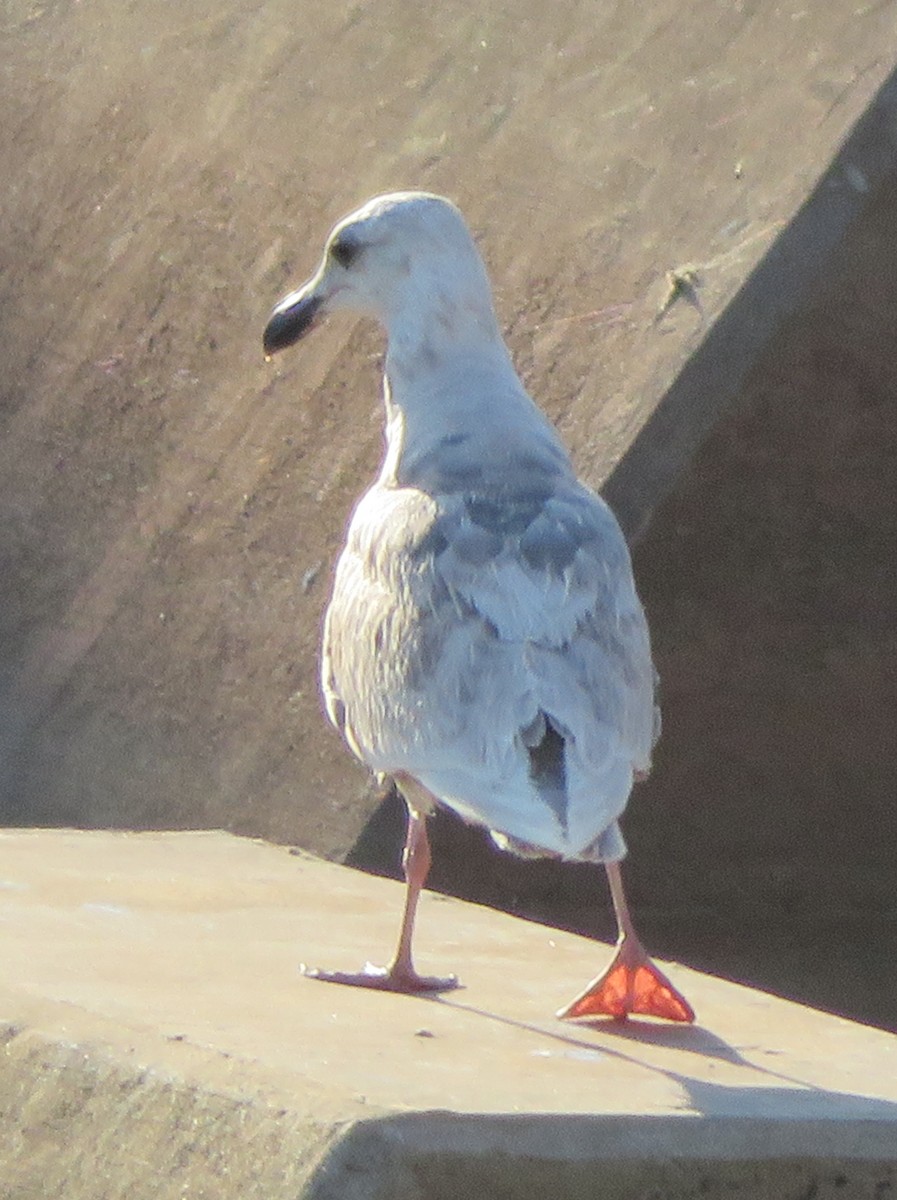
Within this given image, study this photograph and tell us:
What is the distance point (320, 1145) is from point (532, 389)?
3.32m

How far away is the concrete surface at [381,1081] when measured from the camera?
3.73 meters

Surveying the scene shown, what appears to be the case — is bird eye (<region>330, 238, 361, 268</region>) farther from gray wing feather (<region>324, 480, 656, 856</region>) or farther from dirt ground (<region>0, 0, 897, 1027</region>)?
dirt ground (<region>0, 0, 897, 1027</region>)

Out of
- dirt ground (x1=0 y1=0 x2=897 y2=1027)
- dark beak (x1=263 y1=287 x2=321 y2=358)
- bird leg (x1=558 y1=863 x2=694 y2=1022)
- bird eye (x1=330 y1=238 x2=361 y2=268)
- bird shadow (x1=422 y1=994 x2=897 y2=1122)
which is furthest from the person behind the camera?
dirt ground (x1=0 y1=0 x2=897 y2=1027)

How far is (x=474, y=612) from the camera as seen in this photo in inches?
181

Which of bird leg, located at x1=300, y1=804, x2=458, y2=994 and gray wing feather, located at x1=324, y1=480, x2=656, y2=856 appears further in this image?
bird leg, located at x1=300, y1=804, x2=458, y2=994

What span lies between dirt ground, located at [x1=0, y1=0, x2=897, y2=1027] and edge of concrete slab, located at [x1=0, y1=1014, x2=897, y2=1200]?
2.36 m

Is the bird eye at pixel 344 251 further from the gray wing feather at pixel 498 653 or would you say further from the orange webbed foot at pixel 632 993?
the orange webbed foot at pixel 632 993

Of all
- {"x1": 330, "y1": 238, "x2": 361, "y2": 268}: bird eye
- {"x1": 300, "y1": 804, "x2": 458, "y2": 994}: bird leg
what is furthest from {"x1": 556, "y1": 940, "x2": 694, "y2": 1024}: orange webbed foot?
{"x1": 330, "y1": 238, "x2": 361, "y2": 268}: bird eye

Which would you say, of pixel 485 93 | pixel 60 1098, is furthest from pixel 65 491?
pixel 60 1098

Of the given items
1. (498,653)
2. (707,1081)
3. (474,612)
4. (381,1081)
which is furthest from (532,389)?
(381,1081)

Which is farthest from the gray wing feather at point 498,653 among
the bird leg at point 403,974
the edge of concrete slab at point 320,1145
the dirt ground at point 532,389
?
the dirt ground at point 532,389

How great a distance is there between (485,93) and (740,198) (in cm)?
111

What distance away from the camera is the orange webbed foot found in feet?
16.0

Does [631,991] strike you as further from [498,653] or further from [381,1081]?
[381,1081]
